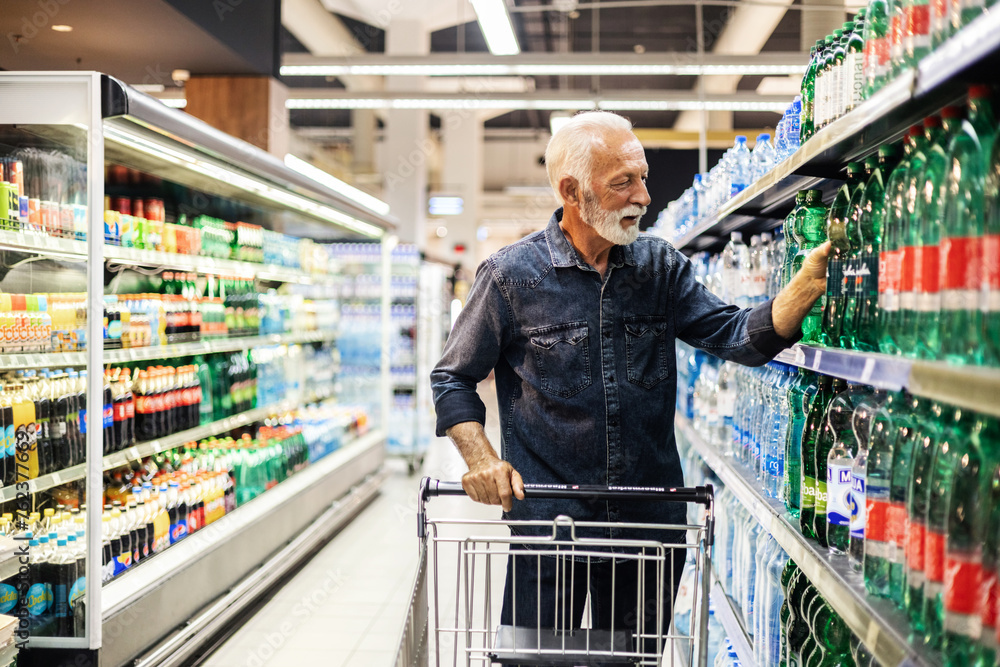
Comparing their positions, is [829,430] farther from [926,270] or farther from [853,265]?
[926,270]

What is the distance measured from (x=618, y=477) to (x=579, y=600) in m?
0.36

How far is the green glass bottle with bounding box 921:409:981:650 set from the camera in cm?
123

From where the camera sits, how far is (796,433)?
226cm

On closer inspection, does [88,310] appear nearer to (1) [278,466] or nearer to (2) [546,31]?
(1) [278,466]

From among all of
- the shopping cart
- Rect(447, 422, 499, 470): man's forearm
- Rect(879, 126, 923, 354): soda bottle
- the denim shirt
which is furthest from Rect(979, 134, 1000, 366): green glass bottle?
Rect(447, 422, 499, 470): man's forearm

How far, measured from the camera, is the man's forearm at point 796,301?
74.9 inches

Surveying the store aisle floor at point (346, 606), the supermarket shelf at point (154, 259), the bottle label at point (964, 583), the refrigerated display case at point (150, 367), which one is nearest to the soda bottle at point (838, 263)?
the bottle label at point (964, 583)

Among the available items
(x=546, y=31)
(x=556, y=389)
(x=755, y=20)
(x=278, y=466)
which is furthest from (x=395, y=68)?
(x=546, y=31)

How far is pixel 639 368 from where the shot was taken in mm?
2275

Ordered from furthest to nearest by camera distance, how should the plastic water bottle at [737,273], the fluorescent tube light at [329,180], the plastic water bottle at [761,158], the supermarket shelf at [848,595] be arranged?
the fluorescent tube light at [329,180] → the plastic water bottle at [761,158] → the plastic water bottle at [737,273] → the supermarket shelf at [848,595]

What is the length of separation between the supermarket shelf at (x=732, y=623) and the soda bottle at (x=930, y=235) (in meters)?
1.41

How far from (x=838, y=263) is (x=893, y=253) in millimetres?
378

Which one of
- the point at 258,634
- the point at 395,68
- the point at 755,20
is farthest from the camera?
the point at 755,20

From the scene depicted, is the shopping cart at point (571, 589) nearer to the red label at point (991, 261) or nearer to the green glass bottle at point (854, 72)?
the red label at point (991, 261)
